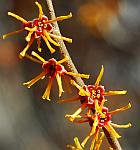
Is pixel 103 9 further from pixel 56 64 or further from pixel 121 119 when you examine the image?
pixel 56 64

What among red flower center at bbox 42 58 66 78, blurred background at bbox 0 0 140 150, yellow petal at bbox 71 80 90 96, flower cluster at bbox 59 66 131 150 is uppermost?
red flower center at bbox 42 58 66 78

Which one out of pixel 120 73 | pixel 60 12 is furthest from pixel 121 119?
pixel 60 12

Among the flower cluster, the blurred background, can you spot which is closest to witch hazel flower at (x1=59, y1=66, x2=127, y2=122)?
the flower cluster

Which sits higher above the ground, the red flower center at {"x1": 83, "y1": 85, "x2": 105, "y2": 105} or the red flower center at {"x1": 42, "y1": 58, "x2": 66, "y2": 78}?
the red flower center at {"x1": 42, "y1": 58, "x2": 66, "y2": 78}

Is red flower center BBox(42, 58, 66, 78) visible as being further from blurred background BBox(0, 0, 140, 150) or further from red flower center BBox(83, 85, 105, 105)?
blurred background BBox(0, 0, 140, 150)

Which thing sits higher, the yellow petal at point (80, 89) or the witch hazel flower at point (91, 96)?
the yellow petal at point (80, 89)

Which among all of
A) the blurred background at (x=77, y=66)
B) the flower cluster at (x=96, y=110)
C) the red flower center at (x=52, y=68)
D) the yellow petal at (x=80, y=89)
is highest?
the red flower center at (x=52, y=68)

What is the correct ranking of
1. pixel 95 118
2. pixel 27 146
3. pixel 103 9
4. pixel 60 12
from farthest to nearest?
pixel 103 9, pixel 60 12, pixel 27 146, pixel 95 118

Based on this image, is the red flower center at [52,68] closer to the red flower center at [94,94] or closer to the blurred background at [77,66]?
the red flower center at [94,94]

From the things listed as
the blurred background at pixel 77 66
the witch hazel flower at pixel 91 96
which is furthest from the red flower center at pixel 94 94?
the blurred background at pixel 77 66
